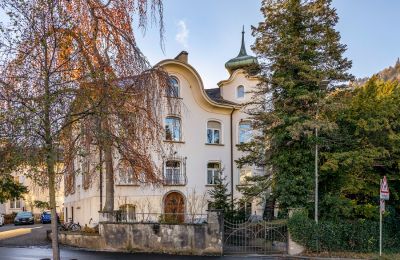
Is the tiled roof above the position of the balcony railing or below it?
above

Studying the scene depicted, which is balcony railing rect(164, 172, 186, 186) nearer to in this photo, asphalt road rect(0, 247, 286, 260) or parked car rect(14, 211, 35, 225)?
asphalt road rect(0, 247, 286, 260)

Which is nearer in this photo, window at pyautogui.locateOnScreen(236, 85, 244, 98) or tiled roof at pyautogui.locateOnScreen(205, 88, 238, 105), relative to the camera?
tiled roof at pyautogui.locateOnScreen(205, 88, 238, 105)

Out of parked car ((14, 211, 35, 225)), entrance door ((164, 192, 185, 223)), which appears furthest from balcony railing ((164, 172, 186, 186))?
parked car ((14, 211, 35, 225))

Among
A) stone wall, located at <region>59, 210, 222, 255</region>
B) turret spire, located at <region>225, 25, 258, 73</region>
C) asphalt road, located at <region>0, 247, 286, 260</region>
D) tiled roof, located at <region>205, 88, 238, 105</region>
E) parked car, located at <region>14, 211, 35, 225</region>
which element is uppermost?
turret spire, located at <region>225, 25, 258, 73</region>

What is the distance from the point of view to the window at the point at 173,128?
28.6m

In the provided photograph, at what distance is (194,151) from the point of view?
1156 inches

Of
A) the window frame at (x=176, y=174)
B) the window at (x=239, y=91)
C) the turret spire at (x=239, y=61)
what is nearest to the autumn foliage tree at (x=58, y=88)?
the window frame at (x=176, y=174)

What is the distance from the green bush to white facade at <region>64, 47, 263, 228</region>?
10145 mm

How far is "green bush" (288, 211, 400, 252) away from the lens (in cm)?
1653

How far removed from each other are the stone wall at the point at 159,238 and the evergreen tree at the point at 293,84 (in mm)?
3548

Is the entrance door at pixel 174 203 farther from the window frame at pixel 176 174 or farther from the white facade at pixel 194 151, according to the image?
the window frame at pixel 176 174

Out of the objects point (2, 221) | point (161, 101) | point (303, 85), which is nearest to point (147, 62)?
point (161, 101)

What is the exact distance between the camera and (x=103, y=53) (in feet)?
38.0

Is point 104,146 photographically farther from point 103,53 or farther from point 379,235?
point 379,235
